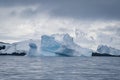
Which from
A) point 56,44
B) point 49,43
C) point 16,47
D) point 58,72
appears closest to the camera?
point 58,72

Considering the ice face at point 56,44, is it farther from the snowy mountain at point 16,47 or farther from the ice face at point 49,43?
the snowy mountain at point 16,47

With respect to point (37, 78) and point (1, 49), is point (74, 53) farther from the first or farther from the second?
point (37, 78)

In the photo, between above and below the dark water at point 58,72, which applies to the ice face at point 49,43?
above

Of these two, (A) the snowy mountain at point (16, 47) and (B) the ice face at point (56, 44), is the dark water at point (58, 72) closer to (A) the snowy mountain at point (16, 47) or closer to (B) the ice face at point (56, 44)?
(B) the ice face at point (56, 44)

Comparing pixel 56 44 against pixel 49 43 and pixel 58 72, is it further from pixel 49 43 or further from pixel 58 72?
pixel 58 72

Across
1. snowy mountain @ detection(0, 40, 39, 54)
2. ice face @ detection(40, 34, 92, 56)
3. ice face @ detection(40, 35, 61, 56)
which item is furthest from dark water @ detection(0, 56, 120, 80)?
snowy mountain @ detection(0, 40, 39, 54)

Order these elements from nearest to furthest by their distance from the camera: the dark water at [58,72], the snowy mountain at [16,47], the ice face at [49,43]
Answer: the dark water at [58,72] < the ice face at [49,43] < the snowy mountain at [16,47]

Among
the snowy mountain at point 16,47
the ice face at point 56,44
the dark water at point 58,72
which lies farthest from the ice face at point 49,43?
the snowy mountain at point 16,47

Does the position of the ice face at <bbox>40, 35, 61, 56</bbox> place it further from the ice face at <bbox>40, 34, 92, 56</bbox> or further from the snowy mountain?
the snowy mountain

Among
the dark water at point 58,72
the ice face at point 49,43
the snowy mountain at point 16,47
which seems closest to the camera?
the dark water at point 58,72

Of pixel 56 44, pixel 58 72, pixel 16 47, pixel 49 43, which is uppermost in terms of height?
pixel 49 43

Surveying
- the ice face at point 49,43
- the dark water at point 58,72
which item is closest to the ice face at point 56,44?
the ice face at point 49,43

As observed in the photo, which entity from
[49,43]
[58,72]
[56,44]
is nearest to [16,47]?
[49,43]

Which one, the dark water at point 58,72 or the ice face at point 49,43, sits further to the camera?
the ice face at point 49,43
